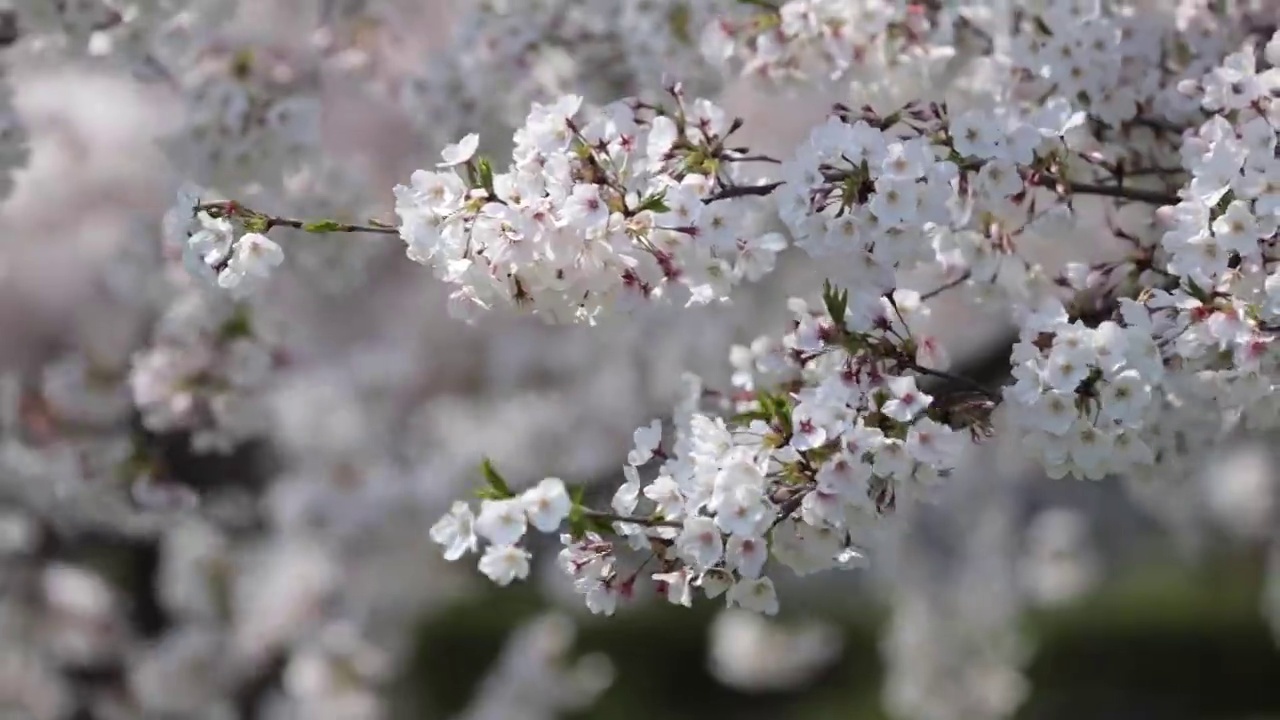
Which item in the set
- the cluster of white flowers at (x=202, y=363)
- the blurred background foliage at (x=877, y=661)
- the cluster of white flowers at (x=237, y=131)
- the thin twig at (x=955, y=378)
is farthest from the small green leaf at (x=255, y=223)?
the blurred background foliage at (x=877, y=661)

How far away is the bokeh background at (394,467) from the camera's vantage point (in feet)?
14.4

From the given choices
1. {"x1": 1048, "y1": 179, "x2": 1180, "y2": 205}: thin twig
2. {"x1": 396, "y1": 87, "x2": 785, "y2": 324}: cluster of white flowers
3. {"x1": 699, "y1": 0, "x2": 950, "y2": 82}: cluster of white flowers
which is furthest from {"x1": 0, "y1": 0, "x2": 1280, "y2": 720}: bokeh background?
{"x1": 1048, "y1": 179, "x2": 1180, "y2": 205}: thin twig

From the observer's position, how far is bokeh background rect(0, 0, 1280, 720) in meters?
4.40

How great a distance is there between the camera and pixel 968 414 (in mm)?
1957

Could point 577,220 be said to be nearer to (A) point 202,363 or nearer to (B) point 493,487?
(B) point 493,487

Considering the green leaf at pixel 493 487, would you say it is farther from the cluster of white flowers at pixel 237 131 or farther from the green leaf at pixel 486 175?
the cluster of white flowers at pixel 237 131

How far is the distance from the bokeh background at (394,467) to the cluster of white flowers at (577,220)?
59 centimetres

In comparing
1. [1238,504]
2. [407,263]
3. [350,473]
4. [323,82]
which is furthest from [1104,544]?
[323,82]

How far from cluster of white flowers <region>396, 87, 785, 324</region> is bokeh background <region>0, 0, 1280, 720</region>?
1.92 feet

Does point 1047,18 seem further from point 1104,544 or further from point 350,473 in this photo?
point 1104,544

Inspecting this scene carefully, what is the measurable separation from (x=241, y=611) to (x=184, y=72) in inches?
109

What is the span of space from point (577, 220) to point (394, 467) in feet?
11.3

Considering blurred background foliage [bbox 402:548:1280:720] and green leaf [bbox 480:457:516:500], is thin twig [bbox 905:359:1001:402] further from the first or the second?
blurred background foliage [bbox 402:548:1280:720]

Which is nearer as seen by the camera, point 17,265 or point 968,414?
point 968,414
